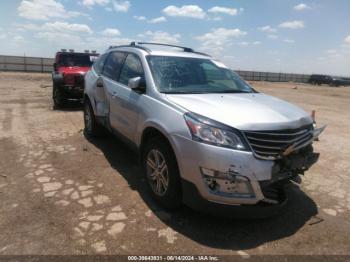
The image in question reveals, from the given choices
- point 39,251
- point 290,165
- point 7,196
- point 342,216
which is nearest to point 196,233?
point 290,165

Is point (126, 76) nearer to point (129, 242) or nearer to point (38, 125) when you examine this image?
point (129, 242)

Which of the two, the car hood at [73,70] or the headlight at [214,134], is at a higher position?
the car hood at [73,70]

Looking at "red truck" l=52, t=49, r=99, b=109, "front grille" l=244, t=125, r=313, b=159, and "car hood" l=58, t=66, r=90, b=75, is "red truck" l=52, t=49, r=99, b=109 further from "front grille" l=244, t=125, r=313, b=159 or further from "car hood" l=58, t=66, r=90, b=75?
"front grille" l=244, t=125, r=313, b=159

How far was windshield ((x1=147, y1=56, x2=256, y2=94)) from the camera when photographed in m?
4.14

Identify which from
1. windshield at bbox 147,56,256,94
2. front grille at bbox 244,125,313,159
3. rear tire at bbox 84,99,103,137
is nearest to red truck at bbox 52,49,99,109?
rear tire at bbox 84,99,103,137

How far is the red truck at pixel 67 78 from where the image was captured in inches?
411

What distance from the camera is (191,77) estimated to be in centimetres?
443

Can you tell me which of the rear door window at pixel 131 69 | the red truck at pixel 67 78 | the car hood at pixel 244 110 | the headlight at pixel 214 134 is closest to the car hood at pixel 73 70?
the red truck at pixel 67 78

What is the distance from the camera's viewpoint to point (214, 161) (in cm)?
300

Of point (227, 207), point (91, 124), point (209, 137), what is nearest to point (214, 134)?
point (209, 137)

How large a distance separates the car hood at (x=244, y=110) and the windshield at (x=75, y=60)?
8.60m

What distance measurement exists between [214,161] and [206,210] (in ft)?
1.73

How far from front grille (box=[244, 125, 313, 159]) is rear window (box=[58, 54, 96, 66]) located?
9.46m

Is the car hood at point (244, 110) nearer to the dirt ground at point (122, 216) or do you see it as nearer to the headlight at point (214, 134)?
the headlight at point (214, 134)
